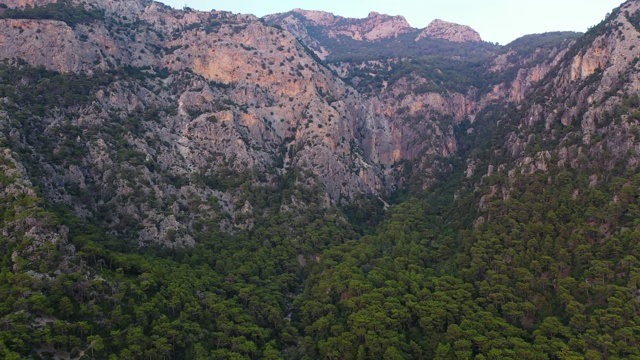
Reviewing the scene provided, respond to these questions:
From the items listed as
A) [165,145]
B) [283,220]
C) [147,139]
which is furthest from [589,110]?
[147,139]

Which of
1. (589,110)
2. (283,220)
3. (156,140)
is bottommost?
(283,220)

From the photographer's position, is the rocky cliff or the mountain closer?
the mountain

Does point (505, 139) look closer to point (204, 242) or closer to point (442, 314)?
point (442, 314)

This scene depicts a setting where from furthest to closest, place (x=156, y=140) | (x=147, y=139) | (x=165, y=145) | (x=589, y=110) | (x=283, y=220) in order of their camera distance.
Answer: (x=165, y=145)
(x=156, y=140)
(x=147, y=139)
(x=283, y=220)
(x=589, y=110)

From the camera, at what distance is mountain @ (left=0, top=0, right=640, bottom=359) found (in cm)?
8838

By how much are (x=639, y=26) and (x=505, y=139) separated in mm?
55317

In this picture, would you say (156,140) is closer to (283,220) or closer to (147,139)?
(147,139)

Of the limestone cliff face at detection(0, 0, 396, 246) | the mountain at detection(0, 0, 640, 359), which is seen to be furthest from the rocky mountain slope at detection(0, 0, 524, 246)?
the mountain at detection(0, 0, 640, 359)

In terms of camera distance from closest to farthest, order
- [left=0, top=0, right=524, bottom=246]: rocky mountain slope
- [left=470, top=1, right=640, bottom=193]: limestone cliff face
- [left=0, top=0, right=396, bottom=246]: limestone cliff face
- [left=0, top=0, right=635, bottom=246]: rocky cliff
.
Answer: [left=470, top=1, right=640, bottom=193]: limestone cliff face
[left=0, top=0, right=524, bottom=246]: rocky mountain slope
[left=0, top=0, right=635, bottom=246]: rocky cliff
[left=0, top=0, right=396, bottom=246]: limestone cliff face

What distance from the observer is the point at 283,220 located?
14750 cm

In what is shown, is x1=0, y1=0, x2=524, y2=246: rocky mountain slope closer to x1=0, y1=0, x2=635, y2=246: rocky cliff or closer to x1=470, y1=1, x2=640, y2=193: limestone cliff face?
x1=0, y1=0, x2=635, y2=246: rocky cliff

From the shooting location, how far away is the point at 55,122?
138750 mm

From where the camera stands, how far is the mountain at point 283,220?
88.4 meters

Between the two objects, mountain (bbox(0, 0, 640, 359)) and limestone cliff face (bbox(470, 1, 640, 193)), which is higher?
limestone cliff face (bbox(470, 1, 640, 193))
